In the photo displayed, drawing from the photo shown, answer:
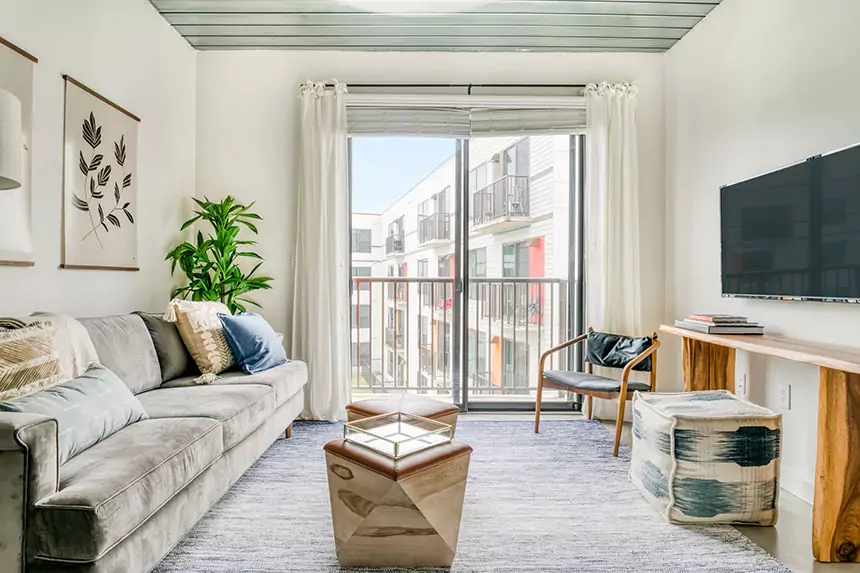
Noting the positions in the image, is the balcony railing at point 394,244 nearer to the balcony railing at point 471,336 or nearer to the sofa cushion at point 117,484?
the balcony railing at point 471,336

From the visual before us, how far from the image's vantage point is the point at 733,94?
3.13m

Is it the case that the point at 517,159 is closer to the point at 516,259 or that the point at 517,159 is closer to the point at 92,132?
the point at 516,259

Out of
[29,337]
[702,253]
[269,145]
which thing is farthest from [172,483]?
[702,253]

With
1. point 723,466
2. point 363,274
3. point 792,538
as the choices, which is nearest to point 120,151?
point 363,274

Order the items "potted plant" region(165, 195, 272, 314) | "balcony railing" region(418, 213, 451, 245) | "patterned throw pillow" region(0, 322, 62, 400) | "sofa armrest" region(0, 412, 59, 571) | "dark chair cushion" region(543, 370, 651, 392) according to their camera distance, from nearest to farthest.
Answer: "sofa armrest" region(0, 412, 59, 571)
"patterned throw pillow" region(0, 322, 62, 400)
"dark chair cushion" region(543, 370, 651, 392)
"potted plant" region(165, 195, 272, 314)
"balcony railing" region(418, 213, 451, 245)

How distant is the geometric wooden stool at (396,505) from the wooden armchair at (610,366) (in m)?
1.61

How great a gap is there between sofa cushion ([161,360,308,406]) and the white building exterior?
1535 millimetres

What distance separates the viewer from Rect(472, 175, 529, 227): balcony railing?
484 centimetres

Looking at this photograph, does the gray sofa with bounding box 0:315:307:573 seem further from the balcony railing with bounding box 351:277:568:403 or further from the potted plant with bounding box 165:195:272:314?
the balcony railing with bounding box 351:277:568:403

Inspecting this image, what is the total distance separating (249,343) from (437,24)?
8.04ft

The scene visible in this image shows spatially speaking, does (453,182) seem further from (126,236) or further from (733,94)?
(126,236)

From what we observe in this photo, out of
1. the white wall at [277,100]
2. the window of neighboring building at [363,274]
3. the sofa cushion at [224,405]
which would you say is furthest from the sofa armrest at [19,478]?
the window of neighboring building at [363,274]

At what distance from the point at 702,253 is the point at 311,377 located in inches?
114

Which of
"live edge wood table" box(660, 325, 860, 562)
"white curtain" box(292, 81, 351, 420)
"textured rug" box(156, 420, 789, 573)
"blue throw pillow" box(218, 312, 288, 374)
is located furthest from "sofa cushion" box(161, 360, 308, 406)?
"live edge wood table" box(660, 325, 860, 562)
